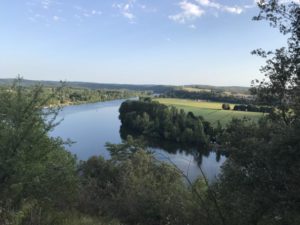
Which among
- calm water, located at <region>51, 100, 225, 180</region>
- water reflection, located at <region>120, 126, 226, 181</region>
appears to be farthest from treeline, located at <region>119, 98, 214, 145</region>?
calm water, located at <region>51, 100, 225, 180</region>

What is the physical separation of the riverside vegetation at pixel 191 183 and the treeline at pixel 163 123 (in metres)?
40.0

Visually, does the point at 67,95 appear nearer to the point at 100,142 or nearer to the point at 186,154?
the point at 100,142

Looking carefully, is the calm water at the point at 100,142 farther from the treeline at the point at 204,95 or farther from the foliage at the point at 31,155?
the treeline at the point at 204,95

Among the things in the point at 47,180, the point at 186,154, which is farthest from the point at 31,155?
the point at 186,154

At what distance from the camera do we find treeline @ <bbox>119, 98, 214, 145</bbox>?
52.9 metres

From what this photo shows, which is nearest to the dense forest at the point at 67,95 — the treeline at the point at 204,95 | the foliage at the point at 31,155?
the foliage at the point at 31,155

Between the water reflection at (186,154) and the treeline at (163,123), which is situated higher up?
the treeline at (163,123)

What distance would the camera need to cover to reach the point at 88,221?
15.8ft

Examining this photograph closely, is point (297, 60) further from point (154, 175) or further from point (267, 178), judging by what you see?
point (154, 175)

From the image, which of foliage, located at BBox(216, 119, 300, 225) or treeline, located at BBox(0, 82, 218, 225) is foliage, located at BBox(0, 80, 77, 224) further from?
foliage, located at BBox(216, 119, 300, 225)

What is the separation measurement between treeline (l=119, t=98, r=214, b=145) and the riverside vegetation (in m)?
40.0

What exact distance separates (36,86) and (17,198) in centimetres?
283

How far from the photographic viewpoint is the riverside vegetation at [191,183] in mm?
3979

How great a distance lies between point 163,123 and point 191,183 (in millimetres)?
55317
